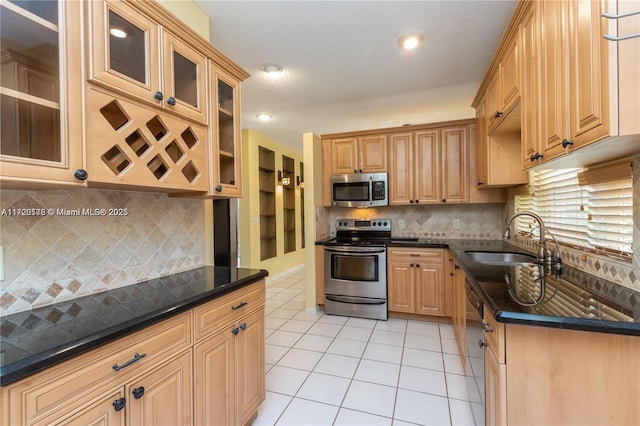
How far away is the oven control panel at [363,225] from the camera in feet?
13.0

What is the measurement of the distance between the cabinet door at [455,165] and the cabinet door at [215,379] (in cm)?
295

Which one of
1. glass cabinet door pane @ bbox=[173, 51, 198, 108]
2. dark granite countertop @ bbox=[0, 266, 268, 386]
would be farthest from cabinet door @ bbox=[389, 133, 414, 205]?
glass cabinet door pane @ bbox=[173, 51, 198, 108]

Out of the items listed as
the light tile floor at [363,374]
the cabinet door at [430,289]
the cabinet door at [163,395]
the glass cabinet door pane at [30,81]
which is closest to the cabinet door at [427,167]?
the cabinet door at [430,289]

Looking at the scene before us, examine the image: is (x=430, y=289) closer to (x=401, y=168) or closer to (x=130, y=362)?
(x=401, y=168)

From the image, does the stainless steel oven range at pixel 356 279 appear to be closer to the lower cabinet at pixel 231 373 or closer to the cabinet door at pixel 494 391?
the lower cabinet at pixel 231 373

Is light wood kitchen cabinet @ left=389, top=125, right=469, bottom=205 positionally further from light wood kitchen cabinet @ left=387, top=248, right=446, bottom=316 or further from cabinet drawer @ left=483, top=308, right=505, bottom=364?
cabinet drawer @ left=483, top=308, right=505, bottom=364

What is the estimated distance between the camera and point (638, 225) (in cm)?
138

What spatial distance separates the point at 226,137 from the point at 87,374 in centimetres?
142

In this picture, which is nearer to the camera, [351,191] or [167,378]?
[167,378]

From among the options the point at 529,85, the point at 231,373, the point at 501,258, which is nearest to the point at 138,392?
the point at 231,373

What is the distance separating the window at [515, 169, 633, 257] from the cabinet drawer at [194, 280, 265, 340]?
1.98 meters

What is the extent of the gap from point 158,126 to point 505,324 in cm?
182

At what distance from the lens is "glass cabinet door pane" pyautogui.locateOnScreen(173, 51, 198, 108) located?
59.6 inches

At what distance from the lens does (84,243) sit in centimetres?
138
